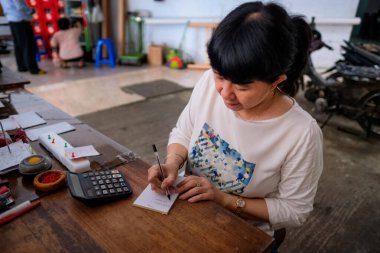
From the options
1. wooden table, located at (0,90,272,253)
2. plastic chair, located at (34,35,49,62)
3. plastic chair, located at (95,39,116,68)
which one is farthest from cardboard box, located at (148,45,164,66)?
wooden table, located at (0,90,272,253)

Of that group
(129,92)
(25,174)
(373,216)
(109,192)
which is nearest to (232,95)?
(109,192)

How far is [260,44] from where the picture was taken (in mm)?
668

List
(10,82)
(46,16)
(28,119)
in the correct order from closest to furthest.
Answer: (28,119) → (10,82) → (46,16)

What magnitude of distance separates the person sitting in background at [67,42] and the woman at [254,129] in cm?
464

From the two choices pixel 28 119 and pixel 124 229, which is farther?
pixel 28 119

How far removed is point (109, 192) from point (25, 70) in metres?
4.88

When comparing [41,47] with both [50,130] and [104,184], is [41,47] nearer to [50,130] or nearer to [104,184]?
[50,130]

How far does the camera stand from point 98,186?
0.79 metres

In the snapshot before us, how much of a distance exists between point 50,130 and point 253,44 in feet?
2.89

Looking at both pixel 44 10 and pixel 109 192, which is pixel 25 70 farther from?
pixel 109 192

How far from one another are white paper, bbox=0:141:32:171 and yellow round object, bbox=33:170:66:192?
0.15 m

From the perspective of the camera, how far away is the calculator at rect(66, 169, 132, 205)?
74 centimetres

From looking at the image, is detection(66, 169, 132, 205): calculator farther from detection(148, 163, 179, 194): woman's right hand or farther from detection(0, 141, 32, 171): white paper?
detection(0, 141, 32, 171): white paper

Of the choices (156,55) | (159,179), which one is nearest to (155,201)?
(159,179)
